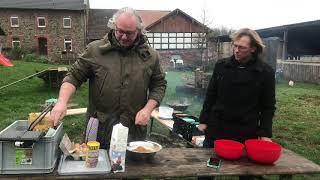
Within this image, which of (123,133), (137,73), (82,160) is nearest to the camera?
(123,133)

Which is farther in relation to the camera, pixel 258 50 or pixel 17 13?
pixel 17 13

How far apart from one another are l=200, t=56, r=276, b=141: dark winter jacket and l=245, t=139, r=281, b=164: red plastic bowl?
43 cm

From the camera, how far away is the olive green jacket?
3006 millimetres

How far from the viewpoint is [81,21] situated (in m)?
35.2

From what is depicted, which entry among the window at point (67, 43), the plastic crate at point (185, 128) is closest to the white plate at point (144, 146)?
the plastic crate at point (185, 128)

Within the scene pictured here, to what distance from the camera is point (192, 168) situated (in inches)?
110

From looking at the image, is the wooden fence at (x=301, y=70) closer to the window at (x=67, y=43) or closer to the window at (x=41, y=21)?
the window at (x=67, y=43)

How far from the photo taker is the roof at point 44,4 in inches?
1368

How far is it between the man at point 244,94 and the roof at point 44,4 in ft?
108

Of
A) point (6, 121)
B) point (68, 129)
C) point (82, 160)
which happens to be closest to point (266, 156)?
point (82, 160)

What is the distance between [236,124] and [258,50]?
2.28 feet

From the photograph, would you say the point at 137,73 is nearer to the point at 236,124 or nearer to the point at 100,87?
the point at 100,87

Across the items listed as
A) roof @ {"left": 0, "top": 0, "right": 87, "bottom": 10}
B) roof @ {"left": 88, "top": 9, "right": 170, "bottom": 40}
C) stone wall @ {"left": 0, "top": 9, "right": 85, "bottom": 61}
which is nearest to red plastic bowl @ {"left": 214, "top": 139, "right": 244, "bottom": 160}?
stone wall @ {"left": 0, "top": 9, "right": 85, "bottom": 61}

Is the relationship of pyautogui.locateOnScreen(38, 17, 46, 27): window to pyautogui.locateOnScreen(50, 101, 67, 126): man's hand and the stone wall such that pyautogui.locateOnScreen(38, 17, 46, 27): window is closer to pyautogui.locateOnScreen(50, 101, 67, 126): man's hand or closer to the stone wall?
the stone wall
